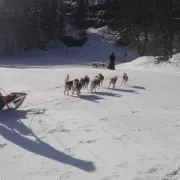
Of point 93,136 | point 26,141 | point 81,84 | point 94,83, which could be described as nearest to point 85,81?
point 94,83

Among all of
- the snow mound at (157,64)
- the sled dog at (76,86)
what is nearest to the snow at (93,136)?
the sled dog at (76,86)

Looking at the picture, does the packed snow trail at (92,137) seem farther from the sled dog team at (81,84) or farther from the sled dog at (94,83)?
the sled dog at (94,83)

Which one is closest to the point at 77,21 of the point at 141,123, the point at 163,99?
the point at 163,99

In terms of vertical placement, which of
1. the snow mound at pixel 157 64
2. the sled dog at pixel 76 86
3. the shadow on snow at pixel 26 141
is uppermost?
the snow mound at pixel 157 64

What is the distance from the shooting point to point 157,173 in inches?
218

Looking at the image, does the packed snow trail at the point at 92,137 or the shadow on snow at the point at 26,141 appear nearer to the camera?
the packed snow trail at the point at 92,137

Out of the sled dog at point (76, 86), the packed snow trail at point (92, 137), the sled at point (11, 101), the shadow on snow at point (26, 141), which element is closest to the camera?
the packed snow trail at point (92, 137)

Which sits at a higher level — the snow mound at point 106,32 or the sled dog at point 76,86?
the snow mound at point 106,32

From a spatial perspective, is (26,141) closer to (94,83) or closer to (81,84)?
(81,84)

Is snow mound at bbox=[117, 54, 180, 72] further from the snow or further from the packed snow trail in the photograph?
the packed snow trail

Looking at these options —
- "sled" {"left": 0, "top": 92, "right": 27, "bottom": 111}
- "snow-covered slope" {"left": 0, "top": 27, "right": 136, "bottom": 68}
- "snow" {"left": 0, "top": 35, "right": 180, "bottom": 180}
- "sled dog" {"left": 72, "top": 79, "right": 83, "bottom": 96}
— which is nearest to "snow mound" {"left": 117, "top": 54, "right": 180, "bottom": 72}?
"snow" {"left": 0, "top": 35, "right": 180, "bottom": 180}

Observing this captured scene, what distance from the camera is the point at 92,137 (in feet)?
23.9

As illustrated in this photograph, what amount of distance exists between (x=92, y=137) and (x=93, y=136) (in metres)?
0.08

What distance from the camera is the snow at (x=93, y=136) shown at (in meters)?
5.70
